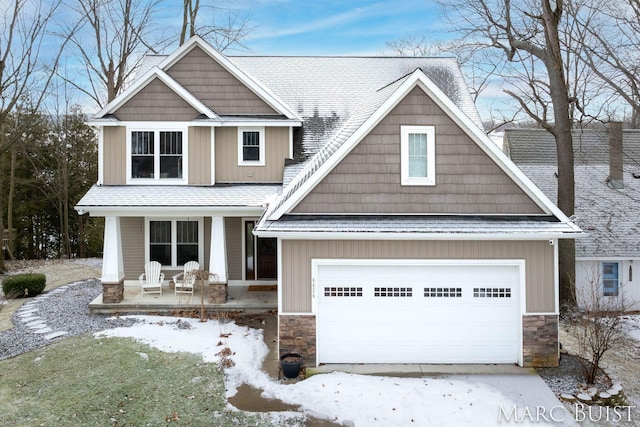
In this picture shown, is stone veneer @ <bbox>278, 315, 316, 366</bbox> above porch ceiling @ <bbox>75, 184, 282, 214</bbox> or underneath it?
underneath

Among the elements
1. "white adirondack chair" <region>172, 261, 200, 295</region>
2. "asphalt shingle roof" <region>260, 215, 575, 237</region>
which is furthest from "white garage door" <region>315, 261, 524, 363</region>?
"white adirondack chair" <region>172, 261, 200, 295</region>

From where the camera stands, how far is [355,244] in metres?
9.65

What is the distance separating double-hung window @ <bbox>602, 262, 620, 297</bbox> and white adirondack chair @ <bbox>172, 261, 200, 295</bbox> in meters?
12.1

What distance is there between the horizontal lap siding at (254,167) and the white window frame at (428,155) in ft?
19.8

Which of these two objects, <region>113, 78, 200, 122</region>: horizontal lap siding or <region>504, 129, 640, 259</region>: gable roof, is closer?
<region>113, 78, 200, 122</region>: horizontal lap siding

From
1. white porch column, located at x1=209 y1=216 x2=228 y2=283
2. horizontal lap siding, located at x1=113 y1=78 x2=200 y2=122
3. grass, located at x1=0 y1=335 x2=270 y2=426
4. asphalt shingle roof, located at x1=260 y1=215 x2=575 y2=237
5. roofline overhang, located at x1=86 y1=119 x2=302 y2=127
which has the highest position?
horizontal lap siding, located at x1=113 y1=78 x2=200 y2=122

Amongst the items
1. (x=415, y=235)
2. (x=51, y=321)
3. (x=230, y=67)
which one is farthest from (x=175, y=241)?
(x=415, y=235)

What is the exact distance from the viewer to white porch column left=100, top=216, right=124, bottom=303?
43.5ft

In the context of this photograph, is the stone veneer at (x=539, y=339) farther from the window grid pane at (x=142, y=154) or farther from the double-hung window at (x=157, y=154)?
the window grid pane at (x=142, y=154)

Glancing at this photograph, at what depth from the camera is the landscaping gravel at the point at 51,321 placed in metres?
10.8

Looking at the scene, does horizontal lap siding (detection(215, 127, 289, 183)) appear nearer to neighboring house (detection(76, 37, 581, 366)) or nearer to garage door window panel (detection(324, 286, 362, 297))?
neighboring house (detection(76, 37, 581, 366))

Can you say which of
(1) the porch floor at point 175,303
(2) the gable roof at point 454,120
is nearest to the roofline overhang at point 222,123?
(1) the porch floor at point 175,303

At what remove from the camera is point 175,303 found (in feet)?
43.7

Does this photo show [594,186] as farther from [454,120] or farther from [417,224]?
[417,224]
